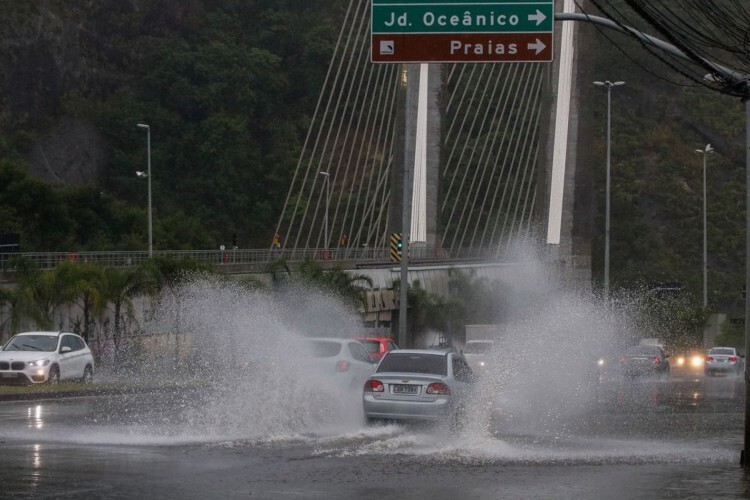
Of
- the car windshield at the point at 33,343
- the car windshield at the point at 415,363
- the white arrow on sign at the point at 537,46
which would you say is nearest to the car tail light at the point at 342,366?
the car windshield at the point at 415,363

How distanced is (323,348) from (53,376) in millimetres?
10350

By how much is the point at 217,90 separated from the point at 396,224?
46.2 meters

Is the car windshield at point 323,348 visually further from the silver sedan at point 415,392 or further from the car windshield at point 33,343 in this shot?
the car windshield at point 33,343

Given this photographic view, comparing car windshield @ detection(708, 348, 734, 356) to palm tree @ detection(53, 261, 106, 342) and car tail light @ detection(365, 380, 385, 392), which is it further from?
car tail light @ detection(365, 380, 385, 392)

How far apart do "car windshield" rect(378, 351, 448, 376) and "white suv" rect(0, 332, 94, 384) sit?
13647 millimetres

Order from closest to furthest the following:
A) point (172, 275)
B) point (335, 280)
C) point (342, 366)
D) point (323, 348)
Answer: point (342, 366), point (323, 348), point (172, 275), point (335, 280)

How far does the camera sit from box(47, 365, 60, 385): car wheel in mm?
33750

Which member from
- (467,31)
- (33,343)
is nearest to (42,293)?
(33,343)

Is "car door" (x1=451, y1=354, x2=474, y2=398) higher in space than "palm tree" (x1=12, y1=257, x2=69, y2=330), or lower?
lower

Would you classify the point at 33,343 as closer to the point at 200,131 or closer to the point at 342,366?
the point at 342,366

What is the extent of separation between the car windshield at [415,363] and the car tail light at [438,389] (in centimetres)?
38

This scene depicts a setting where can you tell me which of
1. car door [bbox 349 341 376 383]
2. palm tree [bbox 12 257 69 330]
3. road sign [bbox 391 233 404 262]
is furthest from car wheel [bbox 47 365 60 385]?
road sign [bbox 391 233 404 262]

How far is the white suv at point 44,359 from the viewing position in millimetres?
33125

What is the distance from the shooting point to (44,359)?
1319 inches
